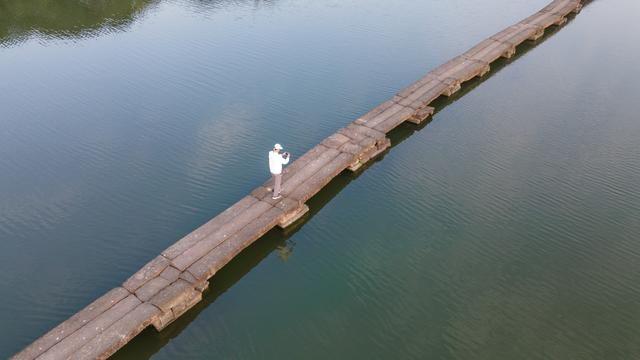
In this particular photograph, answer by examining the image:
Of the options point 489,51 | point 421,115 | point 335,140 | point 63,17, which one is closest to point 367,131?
point 335,140

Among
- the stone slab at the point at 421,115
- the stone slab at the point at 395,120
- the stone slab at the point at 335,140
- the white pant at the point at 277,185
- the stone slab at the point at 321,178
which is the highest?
the stone slab at the point at 421,115

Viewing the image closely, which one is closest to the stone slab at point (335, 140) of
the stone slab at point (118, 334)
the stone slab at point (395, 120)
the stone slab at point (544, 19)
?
the stone slab at point (395, 120)

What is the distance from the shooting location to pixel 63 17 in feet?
108

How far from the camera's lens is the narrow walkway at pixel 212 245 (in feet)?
38.0

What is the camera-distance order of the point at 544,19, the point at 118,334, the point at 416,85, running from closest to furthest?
the point at 118,334 < the point at 416,85 < the point at 544,19

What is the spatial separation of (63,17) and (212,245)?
28.0 meters

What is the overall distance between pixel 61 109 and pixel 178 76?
20.1 ft

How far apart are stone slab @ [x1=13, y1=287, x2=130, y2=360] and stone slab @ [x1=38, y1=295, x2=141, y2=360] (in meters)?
0.12

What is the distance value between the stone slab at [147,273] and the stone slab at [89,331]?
0.41 metres

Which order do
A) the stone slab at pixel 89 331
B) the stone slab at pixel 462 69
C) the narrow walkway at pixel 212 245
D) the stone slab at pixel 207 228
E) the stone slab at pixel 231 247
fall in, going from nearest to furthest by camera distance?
the stone slab at pixel 89 331, the narrow walkway at pixel 212 245, the stone slab at pixel 231 247, the stone slab at pixel 207 228, the stone slab at pixel 462 69

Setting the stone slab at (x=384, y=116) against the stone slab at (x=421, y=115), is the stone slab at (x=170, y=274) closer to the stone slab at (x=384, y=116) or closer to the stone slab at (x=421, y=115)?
the stone slab at (x=384, y=116)

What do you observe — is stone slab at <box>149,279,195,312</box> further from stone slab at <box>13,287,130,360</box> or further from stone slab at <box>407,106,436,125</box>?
stone slab at <box>407,106,436,125</box>

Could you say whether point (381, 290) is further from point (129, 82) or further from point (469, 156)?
point (129, 82)

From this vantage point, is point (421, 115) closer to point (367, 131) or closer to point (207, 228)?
point (367, 131)
